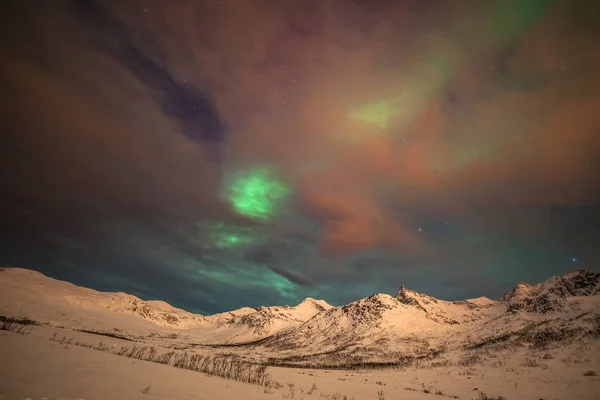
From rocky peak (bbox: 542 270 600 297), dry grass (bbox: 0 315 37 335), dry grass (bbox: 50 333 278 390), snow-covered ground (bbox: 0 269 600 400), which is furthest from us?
rocky peak (bbox: 542 270 600 297)

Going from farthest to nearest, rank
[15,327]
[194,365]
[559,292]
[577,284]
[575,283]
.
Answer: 1. [575,283]
2. [577,284]
3. [559,292]
4. [194,365]
5. [15,327]

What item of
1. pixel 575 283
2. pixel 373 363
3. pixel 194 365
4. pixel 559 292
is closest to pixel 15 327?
pixel 194 365

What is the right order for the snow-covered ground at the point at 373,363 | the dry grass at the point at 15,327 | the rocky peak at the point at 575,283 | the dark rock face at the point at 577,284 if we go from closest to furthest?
the snow-covered ground at the point at 373,363 → the dry grass at the point at 15,327 → the dark rock face at the point at 577,284 → the rocky peak at the point at 575,283

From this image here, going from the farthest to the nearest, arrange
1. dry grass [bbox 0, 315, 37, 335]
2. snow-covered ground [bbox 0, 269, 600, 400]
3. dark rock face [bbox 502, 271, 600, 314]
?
dark rock face [bbox 502, 271, 600, 314] → dry grass [bbox 0, 315, 37, 335] → snow-covered ground [bbox 0, 269, 600, 400]

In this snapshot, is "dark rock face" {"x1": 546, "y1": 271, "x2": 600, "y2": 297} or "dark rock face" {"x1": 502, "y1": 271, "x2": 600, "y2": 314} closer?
"dark rock face" {"x1": 502, "y1": 271, "x2": 600, "y2": 314}

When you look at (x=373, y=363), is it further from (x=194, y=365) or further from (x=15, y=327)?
(x=15, y=327)

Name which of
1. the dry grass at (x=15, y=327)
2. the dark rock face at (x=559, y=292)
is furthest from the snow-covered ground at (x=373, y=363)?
the dark rock face at (x=559, y=292)

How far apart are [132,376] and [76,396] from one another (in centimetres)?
428

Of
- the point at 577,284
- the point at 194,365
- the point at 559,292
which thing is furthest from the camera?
the point at 577,284

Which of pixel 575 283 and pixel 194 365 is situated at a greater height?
pixel 575 283

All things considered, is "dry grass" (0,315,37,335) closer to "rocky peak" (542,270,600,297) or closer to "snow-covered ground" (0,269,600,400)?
"snow-covered ground" (0,269,600,400)

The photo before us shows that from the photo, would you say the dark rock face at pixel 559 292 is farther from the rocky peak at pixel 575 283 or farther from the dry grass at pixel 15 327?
the dry grass at pixel 15 327

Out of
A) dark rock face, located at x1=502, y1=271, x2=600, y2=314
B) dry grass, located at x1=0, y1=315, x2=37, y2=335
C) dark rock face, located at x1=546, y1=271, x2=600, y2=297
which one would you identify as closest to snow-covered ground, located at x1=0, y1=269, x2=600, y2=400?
dry grass, located at x1=0, y1=315, x2=37, y2=335

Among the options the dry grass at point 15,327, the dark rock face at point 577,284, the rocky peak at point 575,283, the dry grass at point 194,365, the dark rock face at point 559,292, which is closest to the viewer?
the dry grass at point 15,327
